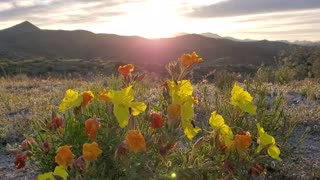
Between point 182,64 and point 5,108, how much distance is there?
15.4ft

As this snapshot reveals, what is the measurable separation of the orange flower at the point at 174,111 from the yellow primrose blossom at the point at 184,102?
0.05 metres

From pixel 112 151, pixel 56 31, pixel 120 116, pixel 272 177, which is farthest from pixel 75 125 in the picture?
pixel 56 31

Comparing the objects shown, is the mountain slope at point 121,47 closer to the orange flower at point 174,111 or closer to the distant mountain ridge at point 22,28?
the distant mountain ridge at point 22,28

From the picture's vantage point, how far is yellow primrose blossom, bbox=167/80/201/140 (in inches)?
93.3

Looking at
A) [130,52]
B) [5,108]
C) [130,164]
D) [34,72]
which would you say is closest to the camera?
[130,164]

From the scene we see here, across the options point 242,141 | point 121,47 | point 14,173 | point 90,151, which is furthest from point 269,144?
point 121,47

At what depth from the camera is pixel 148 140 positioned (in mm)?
2338

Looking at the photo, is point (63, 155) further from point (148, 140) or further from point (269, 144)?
point (269, 144)

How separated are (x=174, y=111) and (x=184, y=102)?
13 cm

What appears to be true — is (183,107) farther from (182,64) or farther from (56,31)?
(56,31)

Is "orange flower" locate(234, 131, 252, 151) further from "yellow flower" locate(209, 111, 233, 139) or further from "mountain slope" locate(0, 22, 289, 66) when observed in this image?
"mountain slope" locate(0, 22, 289, 66)

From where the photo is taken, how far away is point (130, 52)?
79.3 m

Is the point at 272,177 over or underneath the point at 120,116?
underneath

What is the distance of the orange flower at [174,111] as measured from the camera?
89.7 inches
